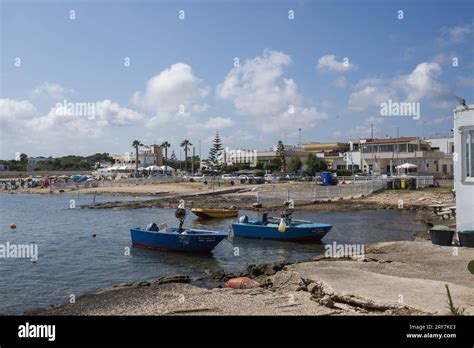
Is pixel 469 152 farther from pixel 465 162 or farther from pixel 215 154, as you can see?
pixel 215 154

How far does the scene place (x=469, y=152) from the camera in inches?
738

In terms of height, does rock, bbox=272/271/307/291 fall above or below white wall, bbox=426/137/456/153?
below

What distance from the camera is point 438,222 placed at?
34.1 meters

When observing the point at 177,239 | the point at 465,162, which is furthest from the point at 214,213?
the point at 465,162

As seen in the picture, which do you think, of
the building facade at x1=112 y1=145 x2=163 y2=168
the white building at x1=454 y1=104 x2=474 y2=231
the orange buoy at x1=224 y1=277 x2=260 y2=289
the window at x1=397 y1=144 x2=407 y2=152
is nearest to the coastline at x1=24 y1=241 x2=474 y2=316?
the orange buoy at x1=224 y1=277 x2=260 y2=289

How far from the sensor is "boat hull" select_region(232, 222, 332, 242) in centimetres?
2701

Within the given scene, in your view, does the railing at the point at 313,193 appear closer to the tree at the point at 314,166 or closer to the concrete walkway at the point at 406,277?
the concrete walkway at the point at 406,277

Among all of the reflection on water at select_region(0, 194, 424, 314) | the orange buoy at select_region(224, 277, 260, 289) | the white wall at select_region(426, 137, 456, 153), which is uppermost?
the white wall at select_region(426, 137, 456, 153)

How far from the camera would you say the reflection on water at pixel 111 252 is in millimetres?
18094

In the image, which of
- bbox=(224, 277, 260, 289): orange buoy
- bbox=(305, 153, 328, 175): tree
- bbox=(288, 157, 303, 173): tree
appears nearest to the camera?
bbox=(224, 277, 260, 289): orange buoy

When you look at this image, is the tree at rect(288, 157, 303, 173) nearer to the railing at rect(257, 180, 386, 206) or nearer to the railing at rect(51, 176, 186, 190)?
the railing at rect(51, 176, 186, 190)

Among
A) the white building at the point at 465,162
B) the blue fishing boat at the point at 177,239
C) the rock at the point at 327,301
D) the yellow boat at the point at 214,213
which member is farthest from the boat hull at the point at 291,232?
the rock at the point at 327,301

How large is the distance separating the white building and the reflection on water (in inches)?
299
